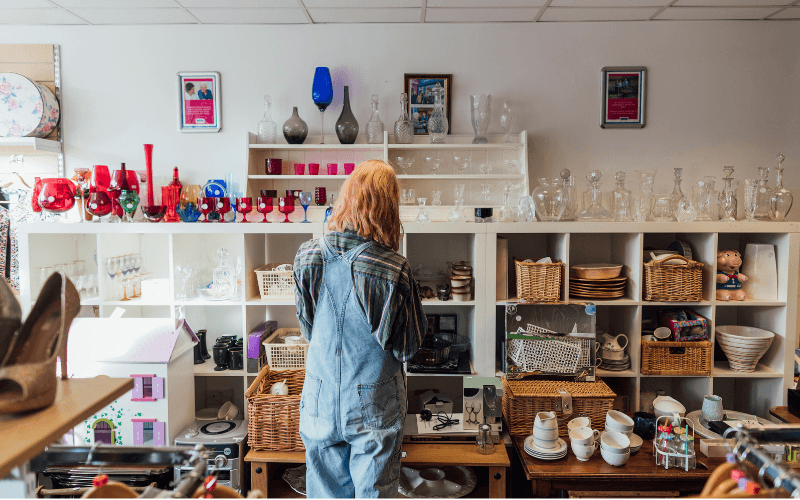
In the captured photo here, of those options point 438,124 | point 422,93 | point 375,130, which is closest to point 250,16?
point 375,130

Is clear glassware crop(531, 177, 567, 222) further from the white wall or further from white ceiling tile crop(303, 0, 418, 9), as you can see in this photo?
white ceiling tile crop(303, 0, 418, 9)

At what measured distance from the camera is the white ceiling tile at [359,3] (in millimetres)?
→ 2904

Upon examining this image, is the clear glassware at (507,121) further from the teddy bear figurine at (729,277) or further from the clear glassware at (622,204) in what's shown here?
the teddy bear figurine at (729,277)

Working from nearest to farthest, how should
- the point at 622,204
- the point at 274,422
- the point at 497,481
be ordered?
the point at 497,481
the point at 274,422
the point at 622,204

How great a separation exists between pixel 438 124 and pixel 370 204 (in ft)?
4.86

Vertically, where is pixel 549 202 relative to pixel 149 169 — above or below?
below

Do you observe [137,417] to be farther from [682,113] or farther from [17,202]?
[682,113]

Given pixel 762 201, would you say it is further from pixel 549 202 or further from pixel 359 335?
pixel 359 335

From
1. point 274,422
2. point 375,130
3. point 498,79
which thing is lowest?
point 274,422

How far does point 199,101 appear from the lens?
3.30 m

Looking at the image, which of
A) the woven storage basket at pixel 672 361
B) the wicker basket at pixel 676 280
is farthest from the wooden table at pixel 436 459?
the wicker basket at pixel 676 280

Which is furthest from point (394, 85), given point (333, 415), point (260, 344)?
point (333, 415)

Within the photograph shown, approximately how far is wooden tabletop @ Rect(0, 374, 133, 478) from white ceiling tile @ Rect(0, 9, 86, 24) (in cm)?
297

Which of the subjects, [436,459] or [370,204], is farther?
[436,459]
